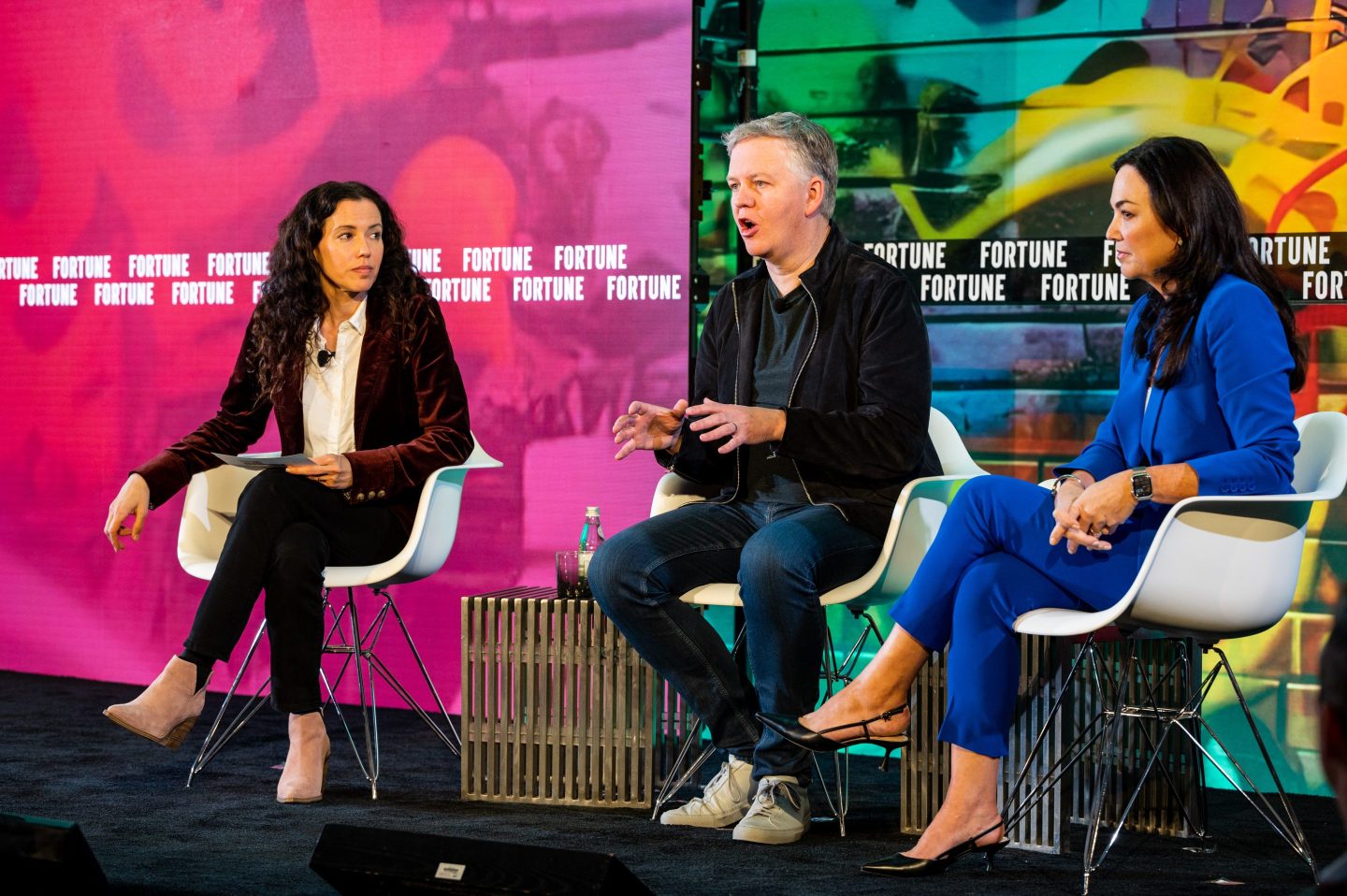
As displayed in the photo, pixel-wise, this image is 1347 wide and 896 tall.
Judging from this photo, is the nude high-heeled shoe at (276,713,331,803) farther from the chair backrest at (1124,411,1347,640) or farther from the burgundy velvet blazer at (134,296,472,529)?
the chair backrest at (1124,411,1347,640)

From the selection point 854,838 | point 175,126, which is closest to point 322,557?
point 854,838

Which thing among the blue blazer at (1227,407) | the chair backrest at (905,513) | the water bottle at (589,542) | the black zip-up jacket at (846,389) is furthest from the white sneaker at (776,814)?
the blue blazer at (1227,407)

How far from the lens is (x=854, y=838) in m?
3.19

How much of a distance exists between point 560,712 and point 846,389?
0.94 meters

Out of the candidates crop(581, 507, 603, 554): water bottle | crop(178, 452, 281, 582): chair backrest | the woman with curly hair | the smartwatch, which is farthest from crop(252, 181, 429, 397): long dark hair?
the smartwatch

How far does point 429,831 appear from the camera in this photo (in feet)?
10.4

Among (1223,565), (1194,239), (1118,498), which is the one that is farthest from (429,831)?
(1194,239)

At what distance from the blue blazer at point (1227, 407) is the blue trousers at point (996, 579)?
13 cm

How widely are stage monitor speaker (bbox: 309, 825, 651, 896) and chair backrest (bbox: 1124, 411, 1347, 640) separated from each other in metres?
1.12

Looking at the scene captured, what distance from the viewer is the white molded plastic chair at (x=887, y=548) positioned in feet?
10.6

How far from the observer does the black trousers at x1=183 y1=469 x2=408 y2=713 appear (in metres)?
3.42

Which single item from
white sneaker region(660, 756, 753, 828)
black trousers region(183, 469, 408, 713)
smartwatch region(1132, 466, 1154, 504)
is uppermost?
smartwatch region(1132, 466, 1154, 504)

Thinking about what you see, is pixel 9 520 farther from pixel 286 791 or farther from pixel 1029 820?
pixel 1029 820

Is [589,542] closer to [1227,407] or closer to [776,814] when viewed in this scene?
[776,814]
